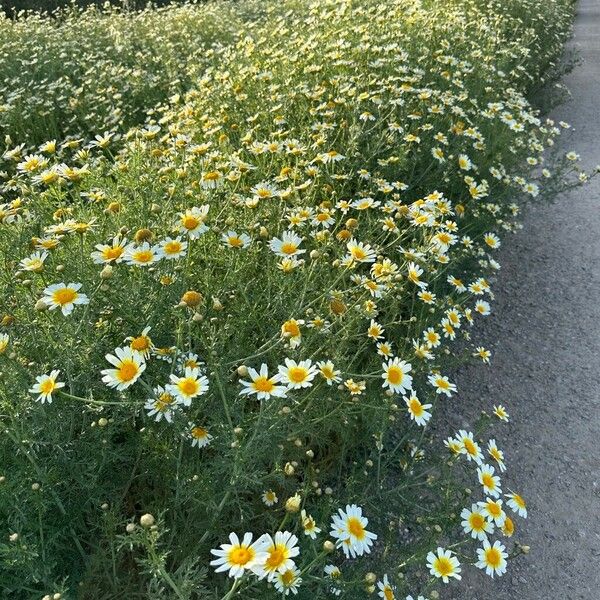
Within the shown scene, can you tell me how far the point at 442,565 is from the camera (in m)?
1.68

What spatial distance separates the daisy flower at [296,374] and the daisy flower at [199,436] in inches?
10.1

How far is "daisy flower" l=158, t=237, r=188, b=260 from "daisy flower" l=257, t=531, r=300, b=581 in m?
0.93

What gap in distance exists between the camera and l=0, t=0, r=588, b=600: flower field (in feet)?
5.18

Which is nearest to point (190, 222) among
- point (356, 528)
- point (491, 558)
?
point (356, 528)

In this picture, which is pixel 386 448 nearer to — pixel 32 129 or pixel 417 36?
pixel 417 36

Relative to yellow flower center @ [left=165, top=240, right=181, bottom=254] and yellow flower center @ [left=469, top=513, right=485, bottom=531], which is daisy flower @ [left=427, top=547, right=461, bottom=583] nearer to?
yellow flower center @ [left=469, top=513, right=485, bottom=531]

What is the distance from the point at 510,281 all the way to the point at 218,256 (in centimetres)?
232

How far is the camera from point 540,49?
261 inches

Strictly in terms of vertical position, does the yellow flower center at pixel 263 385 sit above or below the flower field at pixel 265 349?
above

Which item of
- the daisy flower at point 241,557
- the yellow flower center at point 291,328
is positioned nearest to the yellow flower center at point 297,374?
the yellow flower center at point 291,328

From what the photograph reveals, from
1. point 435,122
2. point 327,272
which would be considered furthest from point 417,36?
point 327,272

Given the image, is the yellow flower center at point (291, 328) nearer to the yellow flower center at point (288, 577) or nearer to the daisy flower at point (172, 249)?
the daisy flower at point (172, 249)

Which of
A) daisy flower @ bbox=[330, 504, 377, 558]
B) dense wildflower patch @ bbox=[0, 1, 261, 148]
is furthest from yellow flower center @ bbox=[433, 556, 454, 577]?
dense wildflower patch @ bbox=[0, 1, 261, 148]

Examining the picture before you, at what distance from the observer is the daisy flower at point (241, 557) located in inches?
47.2
